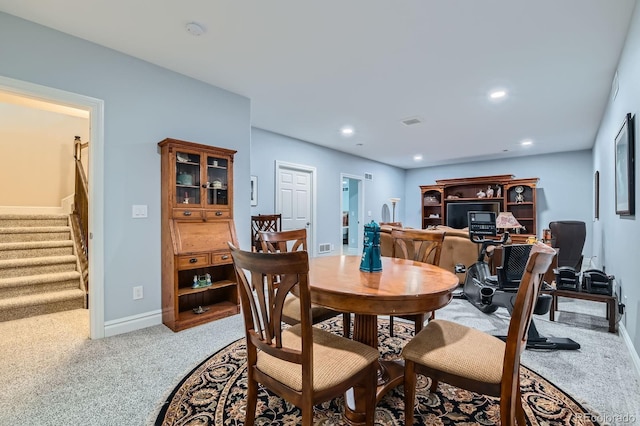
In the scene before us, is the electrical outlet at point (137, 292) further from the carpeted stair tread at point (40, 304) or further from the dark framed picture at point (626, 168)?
the dark framed picture at point (626, 168)

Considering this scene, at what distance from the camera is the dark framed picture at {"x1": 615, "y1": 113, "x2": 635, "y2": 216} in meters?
2.25

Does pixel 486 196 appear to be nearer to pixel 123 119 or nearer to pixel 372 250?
pixel 372 250

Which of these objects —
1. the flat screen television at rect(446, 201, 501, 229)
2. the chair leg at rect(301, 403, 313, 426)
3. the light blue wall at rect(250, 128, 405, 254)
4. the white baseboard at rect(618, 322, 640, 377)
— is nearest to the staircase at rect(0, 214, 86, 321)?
the light blue wall at rect(250, 128, 405, 254)

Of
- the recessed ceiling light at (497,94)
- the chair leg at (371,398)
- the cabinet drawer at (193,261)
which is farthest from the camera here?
the recessed ceiling light at (497,94)

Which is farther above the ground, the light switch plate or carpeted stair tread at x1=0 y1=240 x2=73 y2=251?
the light switch plate

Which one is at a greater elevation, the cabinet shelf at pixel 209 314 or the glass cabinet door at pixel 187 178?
the glass cabinet door at pixel 187 178

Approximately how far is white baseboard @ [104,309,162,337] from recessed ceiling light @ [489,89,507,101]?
4308mm

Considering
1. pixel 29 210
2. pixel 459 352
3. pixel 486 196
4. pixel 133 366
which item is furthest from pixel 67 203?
pixel 486 196

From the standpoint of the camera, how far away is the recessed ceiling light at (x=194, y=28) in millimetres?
2315

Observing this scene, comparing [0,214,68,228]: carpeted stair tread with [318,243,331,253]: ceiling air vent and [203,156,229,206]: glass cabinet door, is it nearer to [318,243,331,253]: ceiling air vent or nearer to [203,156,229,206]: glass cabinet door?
[203,156,229,206]: glass cabinet door

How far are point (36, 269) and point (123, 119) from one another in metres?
2.22

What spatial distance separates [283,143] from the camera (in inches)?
212

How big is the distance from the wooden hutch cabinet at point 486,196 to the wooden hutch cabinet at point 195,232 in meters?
6.43

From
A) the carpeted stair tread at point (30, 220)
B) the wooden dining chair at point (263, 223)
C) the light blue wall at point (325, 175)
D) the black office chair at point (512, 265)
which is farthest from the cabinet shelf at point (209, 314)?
the carpeted stair tread at point (30, 220)
